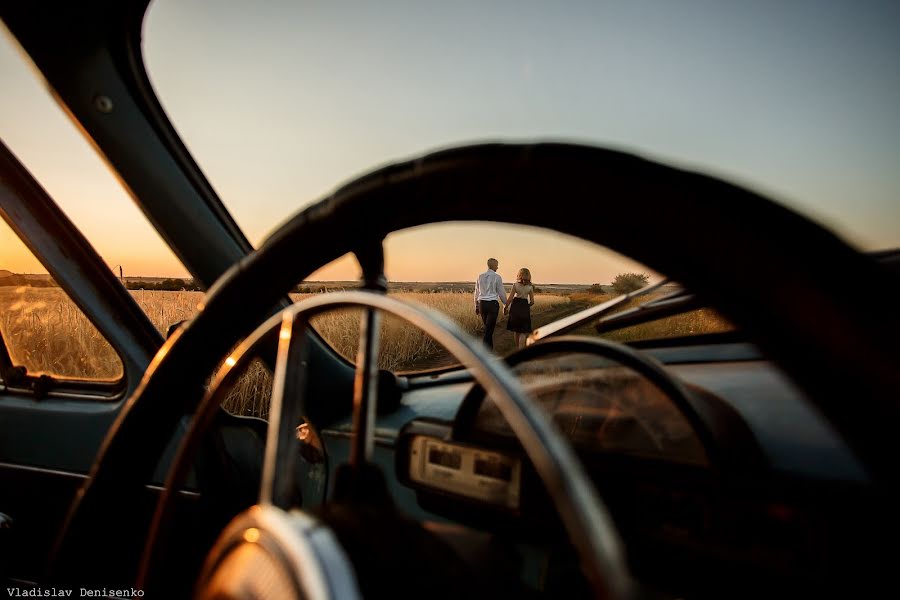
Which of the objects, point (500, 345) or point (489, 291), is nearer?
point (489, 291)

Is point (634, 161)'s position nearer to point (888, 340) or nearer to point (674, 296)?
point (888, 340)

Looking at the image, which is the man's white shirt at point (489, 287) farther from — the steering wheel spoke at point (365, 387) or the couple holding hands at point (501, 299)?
the steering wheel spoke at point (365, 387)

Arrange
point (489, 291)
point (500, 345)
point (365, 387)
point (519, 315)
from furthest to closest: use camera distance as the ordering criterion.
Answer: point (500, 345) < point (489, 291) < point (519, 315) < point (365, 387)

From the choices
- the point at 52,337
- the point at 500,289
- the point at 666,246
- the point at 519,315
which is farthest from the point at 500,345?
the point at 666,246

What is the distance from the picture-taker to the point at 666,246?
0.60 m

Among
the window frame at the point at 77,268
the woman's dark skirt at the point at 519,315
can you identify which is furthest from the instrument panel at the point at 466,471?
the woman's dark skirt at the point at 519,315

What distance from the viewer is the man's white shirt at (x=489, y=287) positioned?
13352mm

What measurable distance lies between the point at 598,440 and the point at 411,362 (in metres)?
12.3

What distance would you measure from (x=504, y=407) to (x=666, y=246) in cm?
23

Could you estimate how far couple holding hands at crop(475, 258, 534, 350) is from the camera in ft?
36.5

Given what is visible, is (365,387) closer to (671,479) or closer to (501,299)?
(671,479)

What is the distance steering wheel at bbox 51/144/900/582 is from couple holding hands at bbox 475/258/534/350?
9934 millimetres

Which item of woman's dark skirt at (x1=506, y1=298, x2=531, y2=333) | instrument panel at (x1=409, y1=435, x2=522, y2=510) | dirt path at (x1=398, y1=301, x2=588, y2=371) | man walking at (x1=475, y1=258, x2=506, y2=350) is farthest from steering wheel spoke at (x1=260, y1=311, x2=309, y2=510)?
man walking at (x1=475, y1=258, x2=506, y2=350)

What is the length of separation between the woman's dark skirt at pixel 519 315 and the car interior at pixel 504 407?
9.08 meters
